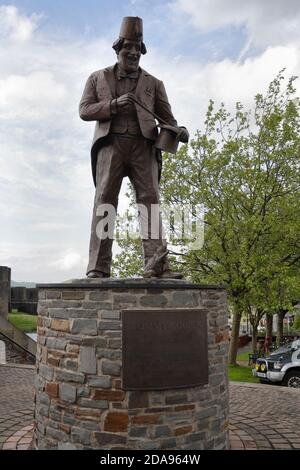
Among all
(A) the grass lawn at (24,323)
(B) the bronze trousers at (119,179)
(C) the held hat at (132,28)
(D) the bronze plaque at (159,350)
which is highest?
(C) the held hat at (132,28)

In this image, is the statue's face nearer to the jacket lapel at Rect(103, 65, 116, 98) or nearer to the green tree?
the jacket lapel at Rect(103, 65, 116, 98)

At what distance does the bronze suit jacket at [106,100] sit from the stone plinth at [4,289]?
11.4 m

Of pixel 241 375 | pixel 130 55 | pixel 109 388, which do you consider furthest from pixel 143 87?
pixel 241 375

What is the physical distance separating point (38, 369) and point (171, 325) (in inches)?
69.9

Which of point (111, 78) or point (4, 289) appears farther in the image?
point (4, 289)

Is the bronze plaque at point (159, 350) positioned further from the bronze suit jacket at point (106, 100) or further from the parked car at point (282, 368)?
the parked car at point (282, 368)

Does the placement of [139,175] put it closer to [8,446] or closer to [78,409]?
[78,409]

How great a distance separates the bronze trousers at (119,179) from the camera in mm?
5098

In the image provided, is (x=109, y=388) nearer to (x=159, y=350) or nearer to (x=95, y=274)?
(x=159, y=350)

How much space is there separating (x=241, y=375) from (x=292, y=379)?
Result: 313 centimetres

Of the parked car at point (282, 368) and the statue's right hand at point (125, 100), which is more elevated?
the statue's right hand at point (125, 100)

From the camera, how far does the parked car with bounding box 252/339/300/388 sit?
9867 millimetres

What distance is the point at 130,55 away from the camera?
5113 millimetres

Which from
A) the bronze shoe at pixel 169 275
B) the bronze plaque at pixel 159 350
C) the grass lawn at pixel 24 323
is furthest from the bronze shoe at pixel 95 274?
the grass lawn at pixel 24 323
